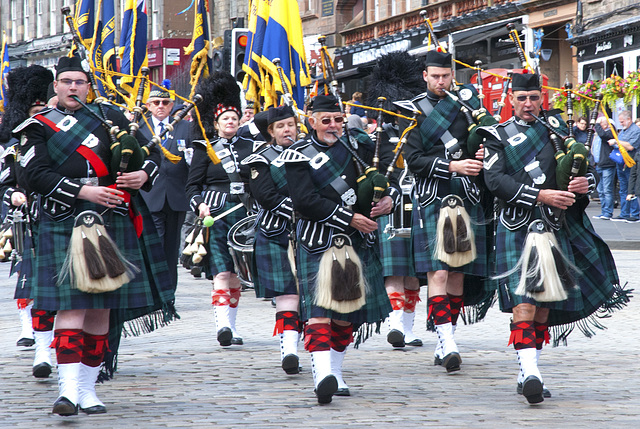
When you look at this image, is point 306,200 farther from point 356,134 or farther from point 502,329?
point 502,329

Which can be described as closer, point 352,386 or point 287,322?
point 352,386

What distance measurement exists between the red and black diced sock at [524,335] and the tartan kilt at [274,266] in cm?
173

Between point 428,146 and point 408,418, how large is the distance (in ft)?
7.64

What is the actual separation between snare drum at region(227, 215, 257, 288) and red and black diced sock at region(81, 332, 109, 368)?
2.28 meters

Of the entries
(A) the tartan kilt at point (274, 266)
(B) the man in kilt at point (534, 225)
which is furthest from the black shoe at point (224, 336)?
(B) the man in kilt at point (534, 225)

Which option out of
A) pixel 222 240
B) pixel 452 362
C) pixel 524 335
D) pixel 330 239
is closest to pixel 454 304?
pixel 452 362

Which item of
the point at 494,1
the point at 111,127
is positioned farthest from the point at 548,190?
the point at 494,1

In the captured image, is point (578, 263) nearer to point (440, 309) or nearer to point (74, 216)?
point (440, 309)

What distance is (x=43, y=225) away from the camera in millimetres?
5762

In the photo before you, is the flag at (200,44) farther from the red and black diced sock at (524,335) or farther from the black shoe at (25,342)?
the red and black diced sock at (524,335)

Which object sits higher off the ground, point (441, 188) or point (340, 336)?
point (441, 188)

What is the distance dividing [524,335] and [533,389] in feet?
1.20

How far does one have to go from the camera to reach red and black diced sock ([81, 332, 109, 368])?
19.0 ft

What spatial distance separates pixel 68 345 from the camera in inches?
221
